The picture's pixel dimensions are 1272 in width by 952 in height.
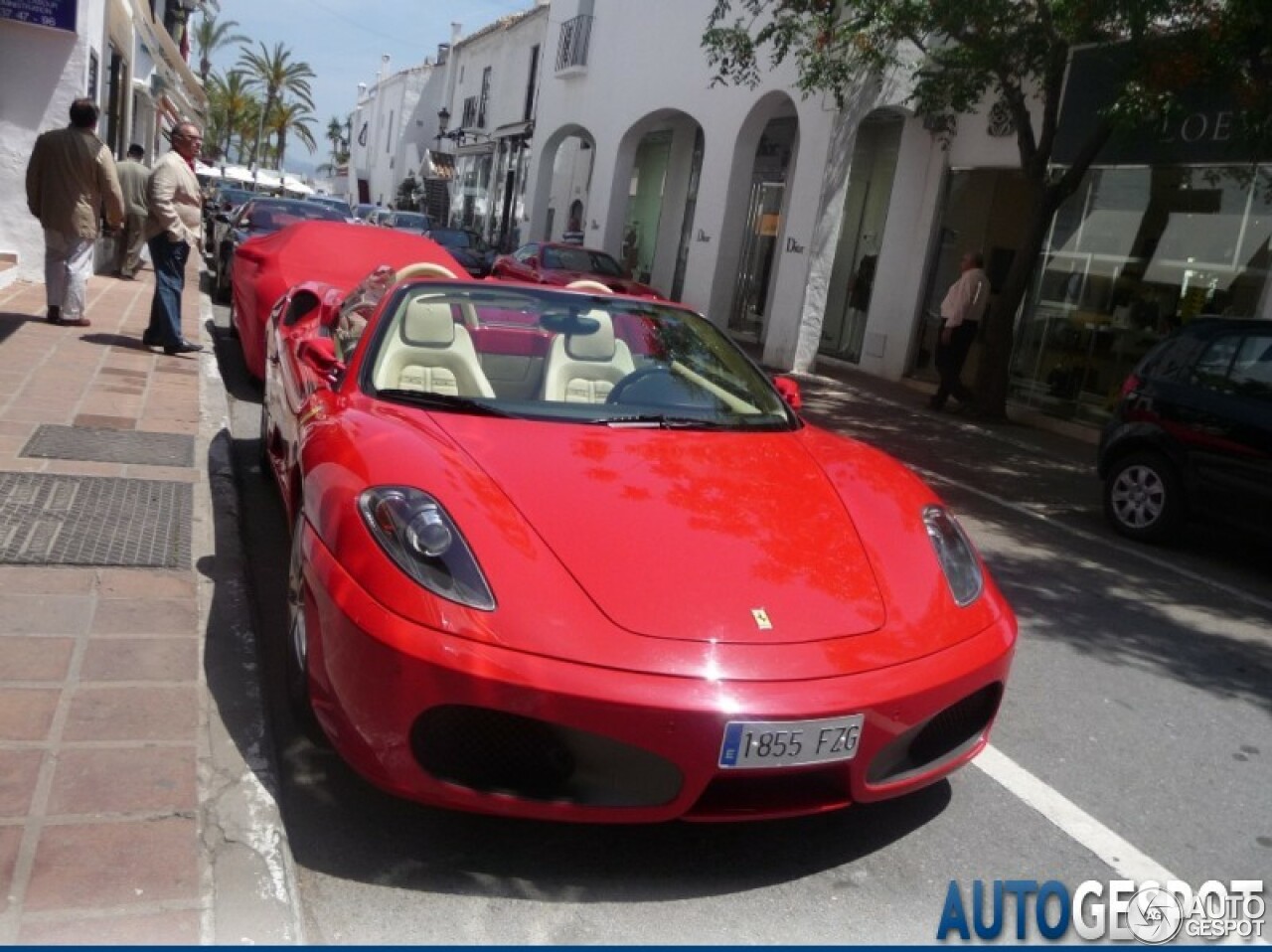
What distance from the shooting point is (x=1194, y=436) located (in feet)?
23.4

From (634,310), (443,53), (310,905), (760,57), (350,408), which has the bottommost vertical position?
(310,905)

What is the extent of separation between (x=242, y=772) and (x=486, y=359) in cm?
191

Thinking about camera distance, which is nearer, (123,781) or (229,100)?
(123,781)

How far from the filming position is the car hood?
282 centimetres

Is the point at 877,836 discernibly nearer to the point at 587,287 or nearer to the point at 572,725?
the point at 572,725

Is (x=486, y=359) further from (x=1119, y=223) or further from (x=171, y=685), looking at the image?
(x=1119, y=223)

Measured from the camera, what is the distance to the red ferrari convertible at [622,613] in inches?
103

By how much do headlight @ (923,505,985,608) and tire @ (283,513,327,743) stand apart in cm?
176

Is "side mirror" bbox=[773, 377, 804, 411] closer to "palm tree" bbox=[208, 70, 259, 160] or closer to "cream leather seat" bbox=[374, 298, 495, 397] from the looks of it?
"cream leather seat" bbox=[374, 298, 495, 397]

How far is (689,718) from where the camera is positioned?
2553 mm

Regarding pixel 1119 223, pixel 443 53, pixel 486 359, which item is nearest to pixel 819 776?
pixel 486 359

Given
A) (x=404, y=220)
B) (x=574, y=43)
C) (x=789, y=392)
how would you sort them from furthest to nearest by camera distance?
(x=404, y=220) < (x=574, y=43) < (x=789, y=392)

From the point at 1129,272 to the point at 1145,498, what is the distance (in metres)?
6.53

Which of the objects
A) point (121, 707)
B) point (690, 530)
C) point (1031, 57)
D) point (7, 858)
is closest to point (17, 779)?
point (7, 858)
